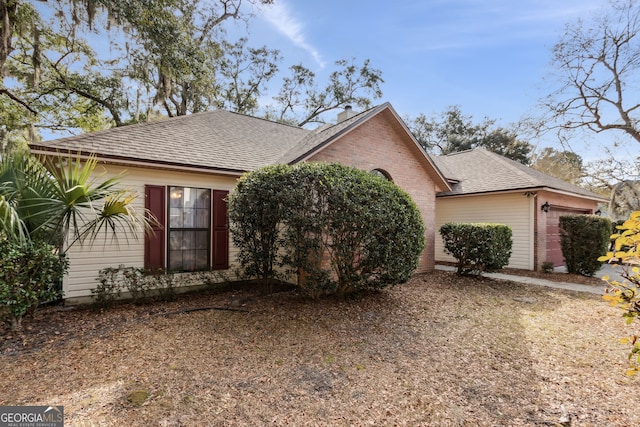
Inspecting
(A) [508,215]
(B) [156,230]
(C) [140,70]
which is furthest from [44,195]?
(A) [508,215]

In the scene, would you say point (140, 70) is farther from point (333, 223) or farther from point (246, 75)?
point (246, 75)

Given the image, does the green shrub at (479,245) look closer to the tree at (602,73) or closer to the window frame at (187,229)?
the window frame at (187,229)

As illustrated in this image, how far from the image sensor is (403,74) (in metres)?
13.4

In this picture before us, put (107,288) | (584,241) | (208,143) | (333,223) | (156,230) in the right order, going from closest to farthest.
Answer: (333,223)
(107,288)
(156,230)
(208,143)
(584,241)

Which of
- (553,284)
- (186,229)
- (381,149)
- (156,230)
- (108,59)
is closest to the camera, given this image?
(156,230)

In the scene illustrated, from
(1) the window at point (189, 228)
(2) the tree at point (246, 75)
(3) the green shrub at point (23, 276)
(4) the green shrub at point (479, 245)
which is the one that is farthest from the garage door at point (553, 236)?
(2) the tree at point (246, 75)

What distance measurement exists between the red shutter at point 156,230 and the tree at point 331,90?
18464 millimetres

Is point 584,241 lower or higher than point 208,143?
lower

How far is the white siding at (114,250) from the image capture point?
614 cm

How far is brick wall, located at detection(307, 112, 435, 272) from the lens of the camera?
891cm

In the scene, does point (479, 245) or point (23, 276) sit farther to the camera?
point (479, 245)

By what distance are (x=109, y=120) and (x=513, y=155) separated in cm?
3071

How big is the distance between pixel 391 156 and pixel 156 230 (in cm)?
710

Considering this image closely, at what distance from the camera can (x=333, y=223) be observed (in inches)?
210
